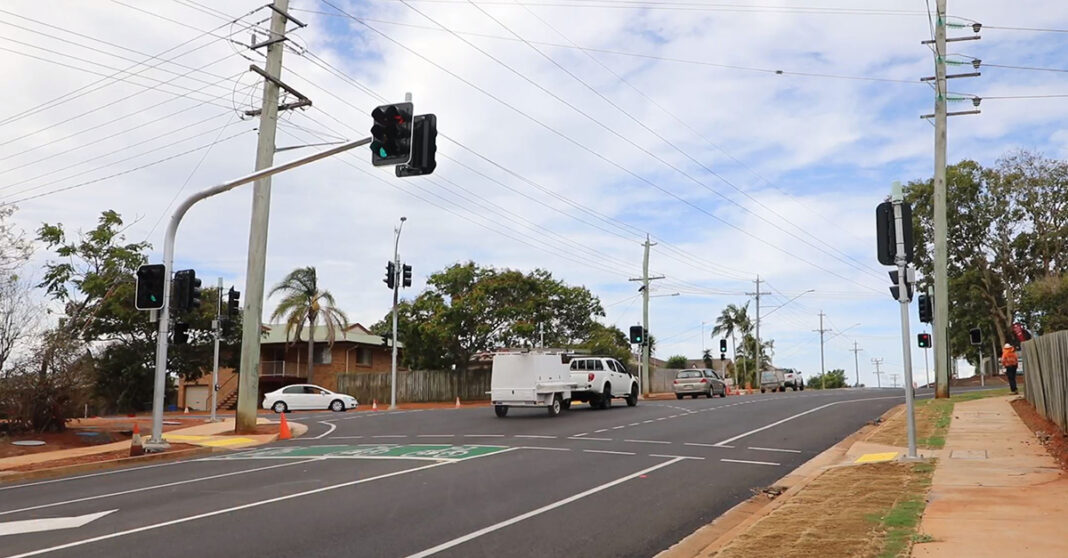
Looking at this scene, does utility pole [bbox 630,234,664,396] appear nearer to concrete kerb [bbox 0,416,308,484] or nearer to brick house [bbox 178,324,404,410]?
brick house [bbox 178,324,404,410]

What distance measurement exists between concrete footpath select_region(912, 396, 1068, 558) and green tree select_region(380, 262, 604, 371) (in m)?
34.8

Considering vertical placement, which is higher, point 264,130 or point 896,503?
point 264,130

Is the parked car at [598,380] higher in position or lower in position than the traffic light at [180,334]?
lower

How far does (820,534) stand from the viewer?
7949mm

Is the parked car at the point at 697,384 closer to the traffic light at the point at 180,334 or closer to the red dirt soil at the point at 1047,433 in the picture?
the red dirt soil at the point at 1047,433

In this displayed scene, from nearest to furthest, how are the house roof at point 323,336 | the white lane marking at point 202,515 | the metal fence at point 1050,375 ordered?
the white lane marking at point 202,515 → the metal fence at point 1050,375 → the house roof at point 323,336

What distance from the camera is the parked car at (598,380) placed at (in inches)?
1155

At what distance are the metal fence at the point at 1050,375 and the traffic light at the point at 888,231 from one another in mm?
3799

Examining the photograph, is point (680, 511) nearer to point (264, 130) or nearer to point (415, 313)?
point (264, 130)

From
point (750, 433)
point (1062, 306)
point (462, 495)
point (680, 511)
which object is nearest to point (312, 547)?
point (462, 495)

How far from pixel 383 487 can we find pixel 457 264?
1590 inches

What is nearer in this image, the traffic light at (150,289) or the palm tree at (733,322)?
Answer: the traffic light at (150,289)

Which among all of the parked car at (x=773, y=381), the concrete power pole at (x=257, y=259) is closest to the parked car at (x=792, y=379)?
the parked car at (x=773, y=381)

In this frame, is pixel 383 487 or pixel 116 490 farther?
pixel 116 490
